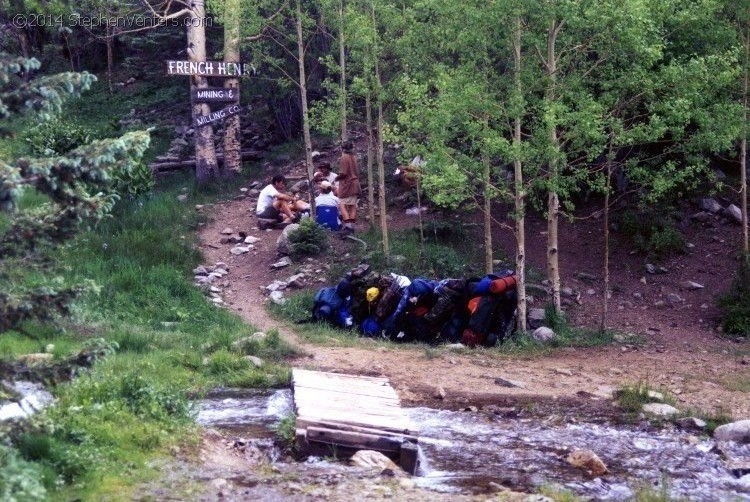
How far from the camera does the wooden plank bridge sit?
815 centimetres

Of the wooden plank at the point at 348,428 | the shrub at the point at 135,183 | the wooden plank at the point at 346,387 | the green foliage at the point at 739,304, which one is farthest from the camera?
the shrub at the point at 135,183

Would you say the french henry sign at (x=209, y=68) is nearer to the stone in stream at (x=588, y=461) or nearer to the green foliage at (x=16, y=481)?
the stone in stream at (x=588, y=461)

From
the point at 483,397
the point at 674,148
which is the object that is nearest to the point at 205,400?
the point at 483,397

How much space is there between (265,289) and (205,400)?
5988mm

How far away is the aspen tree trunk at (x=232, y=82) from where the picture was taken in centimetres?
1670

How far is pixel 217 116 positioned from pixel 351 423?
37.9ft

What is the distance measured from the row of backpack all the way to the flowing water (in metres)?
3.40

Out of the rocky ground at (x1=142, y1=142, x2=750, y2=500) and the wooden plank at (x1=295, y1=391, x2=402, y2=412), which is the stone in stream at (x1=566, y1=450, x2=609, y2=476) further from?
the wooden plank at (x1=295, y1=391, x2=402, y2=412)

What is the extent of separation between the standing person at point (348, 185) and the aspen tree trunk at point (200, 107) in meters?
3.48

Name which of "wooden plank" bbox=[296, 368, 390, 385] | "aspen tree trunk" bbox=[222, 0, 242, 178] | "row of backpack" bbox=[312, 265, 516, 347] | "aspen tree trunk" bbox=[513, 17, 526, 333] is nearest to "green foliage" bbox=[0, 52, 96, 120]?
"wooden plank" bbox=[296, 368, 390, 385]

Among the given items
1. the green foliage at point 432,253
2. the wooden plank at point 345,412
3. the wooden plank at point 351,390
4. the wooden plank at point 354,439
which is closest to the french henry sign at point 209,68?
the green foliage at point 432,253

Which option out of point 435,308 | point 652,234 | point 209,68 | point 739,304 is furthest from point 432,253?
point 209,68

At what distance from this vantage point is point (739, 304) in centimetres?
1433

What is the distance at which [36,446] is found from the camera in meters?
6.68
